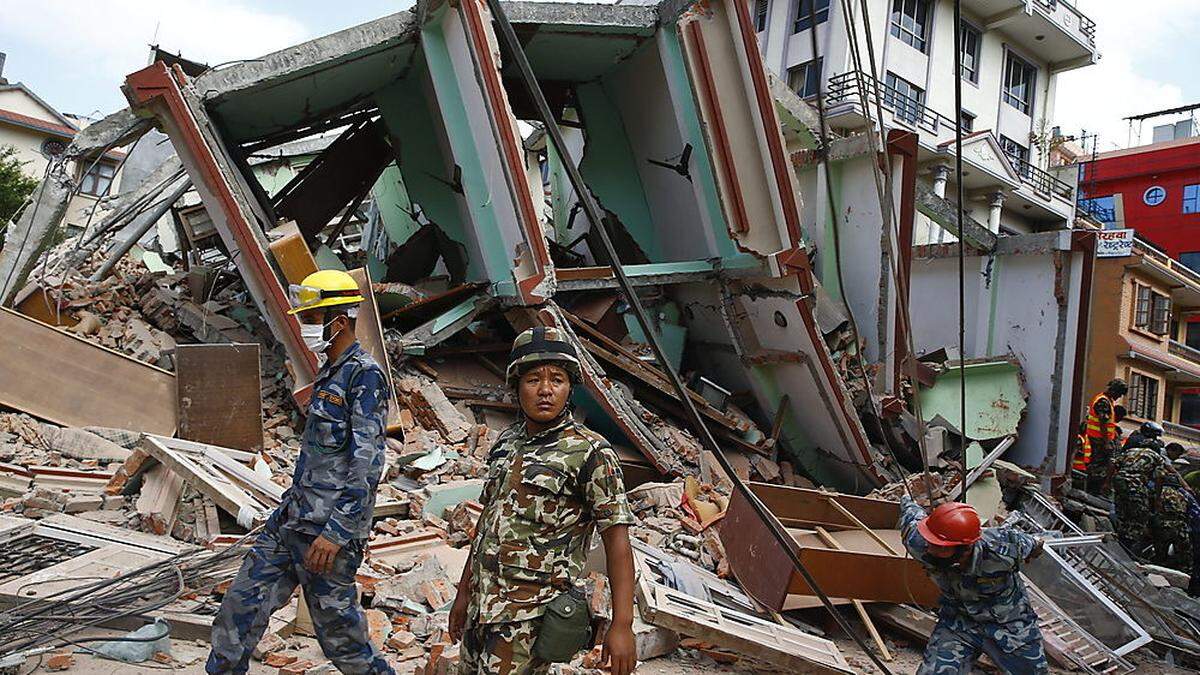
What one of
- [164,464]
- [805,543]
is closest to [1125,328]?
[805,543]

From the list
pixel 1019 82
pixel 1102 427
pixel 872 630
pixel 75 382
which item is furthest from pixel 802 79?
pixel 872 630

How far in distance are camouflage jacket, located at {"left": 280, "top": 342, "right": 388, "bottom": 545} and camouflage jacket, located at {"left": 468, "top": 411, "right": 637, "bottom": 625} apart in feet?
2.08

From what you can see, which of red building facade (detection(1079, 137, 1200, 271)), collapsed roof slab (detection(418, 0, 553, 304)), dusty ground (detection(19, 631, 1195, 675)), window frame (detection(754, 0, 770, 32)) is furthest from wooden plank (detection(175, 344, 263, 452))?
red building facade (detection(1079, 137, 1200, 271))

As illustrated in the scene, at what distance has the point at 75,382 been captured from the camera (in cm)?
615

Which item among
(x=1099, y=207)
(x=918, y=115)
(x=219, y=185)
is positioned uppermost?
(x=918, y=115)

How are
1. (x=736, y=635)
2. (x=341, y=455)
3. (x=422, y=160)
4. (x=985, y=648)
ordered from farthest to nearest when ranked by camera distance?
(x=422, y=160) → (x=736, y=635) → (x=985, y=648) → (x=341, y=455)

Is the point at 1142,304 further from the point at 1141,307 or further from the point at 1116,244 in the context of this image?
the point at 1116,244

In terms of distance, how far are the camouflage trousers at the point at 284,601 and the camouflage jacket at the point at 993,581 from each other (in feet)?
6.47

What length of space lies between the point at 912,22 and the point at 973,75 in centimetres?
257

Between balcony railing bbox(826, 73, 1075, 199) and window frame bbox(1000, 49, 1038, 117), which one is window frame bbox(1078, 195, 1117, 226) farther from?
window frame bbox(1000, 49, 1038, 117)

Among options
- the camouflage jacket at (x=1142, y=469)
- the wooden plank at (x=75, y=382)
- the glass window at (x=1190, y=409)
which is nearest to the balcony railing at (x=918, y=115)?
the glass window at (x=1190, y=409)

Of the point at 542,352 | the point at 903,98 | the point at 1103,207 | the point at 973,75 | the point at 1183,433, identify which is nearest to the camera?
the point at 542,352

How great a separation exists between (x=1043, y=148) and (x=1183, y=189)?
5399mm

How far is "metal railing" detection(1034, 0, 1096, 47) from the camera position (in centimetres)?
2280
